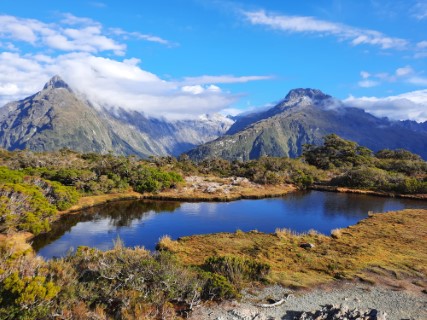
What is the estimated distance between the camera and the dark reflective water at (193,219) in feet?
142

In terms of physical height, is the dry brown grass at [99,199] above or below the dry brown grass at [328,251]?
above

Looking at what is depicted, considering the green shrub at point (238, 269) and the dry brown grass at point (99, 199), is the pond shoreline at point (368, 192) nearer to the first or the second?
the dry brown grass at point (99, 199)

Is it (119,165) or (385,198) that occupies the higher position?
(119,165)

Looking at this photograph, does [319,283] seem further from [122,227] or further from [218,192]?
[218,192]

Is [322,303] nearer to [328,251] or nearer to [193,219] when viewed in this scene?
[328,251]

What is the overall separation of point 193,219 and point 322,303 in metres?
33.3

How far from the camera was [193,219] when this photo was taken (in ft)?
179

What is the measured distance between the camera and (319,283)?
26.7 metres

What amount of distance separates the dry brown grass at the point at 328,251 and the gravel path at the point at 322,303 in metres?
2.13

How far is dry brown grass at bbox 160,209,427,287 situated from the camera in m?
29.1

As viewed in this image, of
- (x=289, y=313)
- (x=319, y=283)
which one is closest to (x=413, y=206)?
(x=319, y=283)

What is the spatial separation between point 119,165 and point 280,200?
35636mm

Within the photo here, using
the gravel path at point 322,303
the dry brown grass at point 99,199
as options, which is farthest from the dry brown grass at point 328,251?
the dry brown grass at point 99,199

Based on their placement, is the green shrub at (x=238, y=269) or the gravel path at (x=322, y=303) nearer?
the gravel path at (x=322, y=303)
